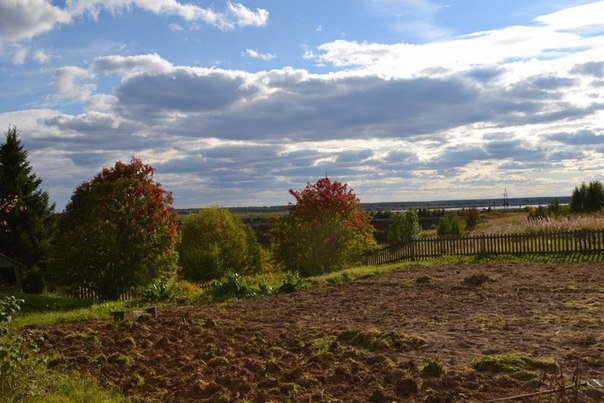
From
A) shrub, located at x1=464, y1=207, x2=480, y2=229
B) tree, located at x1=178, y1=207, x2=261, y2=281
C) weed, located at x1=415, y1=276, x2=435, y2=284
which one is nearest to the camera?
weed, located at x1=415, y1=276, x2=435, y2=284

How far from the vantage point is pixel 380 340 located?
727 cm

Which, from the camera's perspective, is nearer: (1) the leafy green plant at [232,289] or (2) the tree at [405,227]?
(1) the leafy green plant at [232,289]

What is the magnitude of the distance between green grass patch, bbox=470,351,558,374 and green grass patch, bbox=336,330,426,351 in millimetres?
1050

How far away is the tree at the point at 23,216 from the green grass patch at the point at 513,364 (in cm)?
2064

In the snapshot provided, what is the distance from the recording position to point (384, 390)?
543cm

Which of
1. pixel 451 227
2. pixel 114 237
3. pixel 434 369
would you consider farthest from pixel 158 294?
pixel 451 227

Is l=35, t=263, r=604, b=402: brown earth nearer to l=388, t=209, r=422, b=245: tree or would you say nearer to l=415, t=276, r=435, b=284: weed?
l=415, t=276, r=435, b=284: weed

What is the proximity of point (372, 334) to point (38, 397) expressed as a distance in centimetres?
403

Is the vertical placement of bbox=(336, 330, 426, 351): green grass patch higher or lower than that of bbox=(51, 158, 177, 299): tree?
lower

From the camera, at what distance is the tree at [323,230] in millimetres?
20828

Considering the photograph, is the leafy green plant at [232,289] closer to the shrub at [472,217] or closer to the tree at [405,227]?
the tree at [405,227]

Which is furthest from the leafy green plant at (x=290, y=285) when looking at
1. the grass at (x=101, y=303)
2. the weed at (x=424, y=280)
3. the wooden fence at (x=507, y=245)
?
the wooden fence at (x=507, y=245)

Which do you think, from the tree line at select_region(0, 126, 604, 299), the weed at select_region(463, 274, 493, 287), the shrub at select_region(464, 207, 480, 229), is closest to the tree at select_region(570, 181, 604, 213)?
the tree line at select_region(0, 126, 604, 299)

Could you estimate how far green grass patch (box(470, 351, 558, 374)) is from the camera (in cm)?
586
